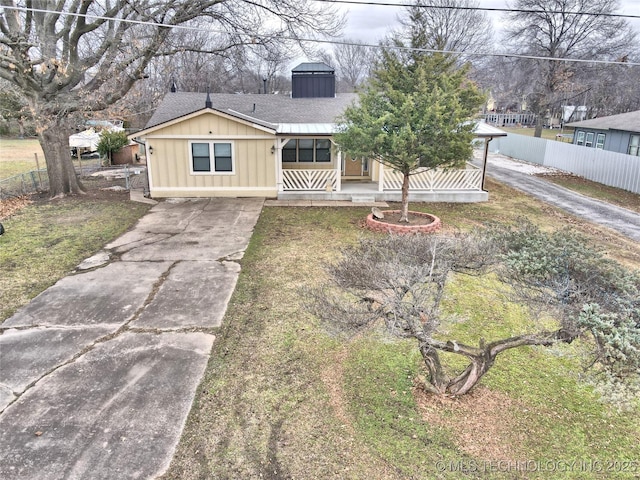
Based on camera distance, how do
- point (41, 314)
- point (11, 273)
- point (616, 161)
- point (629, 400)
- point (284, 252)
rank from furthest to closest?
point (616, 161), point (284, 252), point (11, 273), point (41, 314), point (629, 400)

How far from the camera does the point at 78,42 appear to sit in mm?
14836

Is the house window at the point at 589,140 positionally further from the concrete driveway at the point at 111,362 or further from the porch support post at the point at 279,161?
the concrete driveway at the point at 111,362

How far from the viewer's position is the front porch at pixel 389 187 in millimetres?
15469

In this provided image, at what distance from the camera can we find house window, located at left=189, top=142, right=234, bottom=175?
1520cm

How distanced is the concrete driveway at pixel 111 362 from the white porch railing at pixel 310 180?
6.02m

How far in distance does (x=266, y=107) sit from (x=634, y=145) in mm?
17458

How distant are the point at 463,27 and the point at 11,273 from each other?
127 feet

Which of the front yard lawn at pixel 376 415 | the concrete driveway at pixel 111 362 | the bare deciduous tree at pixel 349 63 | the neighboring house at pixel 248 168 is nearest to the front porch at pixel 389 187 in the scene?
the neighboring house at pixel 248 168

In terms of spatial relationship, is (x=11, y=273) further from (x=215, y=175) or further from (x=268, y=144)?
(x=268, y=144)

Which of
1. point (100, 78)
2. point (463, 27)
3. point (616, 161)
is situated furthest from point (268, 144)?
point (463, 27)

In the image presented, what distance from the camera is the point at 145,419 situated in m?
4.66

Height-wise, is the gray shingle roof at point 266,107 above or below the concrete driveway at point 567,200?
above

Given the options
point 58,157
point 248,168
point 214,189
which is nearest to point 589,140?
point 248,168

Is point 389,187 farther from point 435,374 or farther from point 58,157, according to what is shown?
point 58,157
